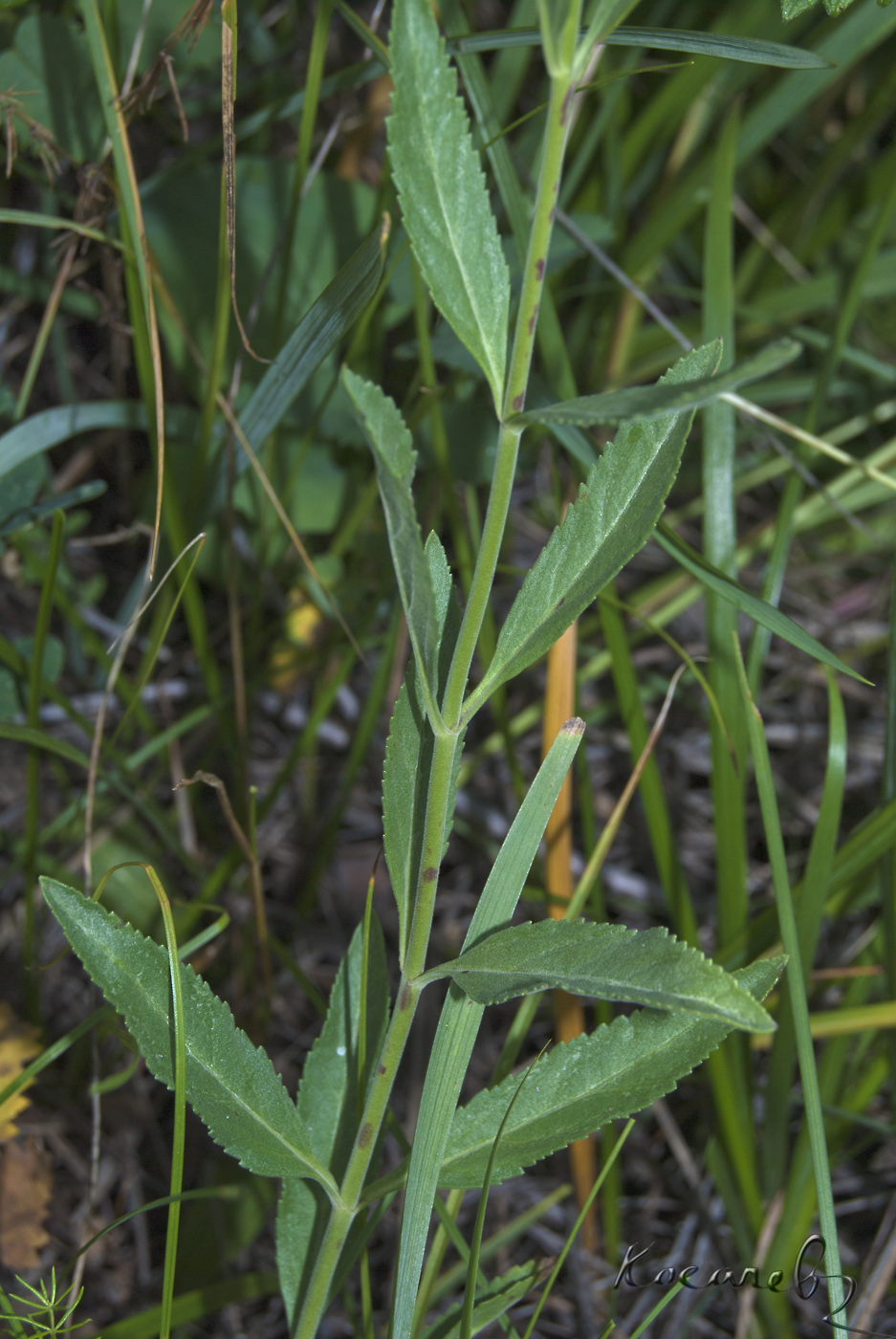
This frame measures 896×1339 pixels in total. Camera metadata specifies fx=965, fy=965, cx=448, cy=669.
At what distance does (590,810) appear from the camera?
1.25 meters

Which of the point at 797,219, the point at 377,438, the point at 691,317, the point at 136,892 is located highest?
the point at 377,438

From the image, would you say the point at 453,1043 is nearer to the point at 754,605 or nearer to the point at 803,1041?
the point at 803,1041

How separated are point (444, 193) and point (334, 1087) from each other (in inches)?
26.2

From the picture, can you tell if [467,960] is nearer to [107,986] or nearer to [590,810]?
[107,986]

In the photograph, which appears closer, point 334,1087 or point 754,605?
point 334,1087

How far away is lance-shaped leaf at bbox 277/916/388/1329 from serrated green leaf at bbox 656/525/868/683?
0.45m

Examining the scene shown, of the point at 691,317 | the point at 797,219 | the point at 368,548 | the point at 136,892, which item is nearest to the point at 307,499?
the point at 368,548

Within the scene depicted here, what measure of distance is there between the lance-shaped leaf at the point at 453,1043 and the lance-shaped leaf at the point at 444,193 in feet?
0.89

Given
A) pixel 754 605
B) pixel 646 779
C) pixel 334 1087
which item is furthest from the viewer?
pixel 646 779

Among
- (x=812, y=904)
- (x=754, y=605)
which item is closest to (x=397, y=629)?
(x=754, y=605)

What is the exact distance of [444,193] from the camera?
0.57m

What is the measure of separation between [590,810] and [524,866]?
580 millimetres
